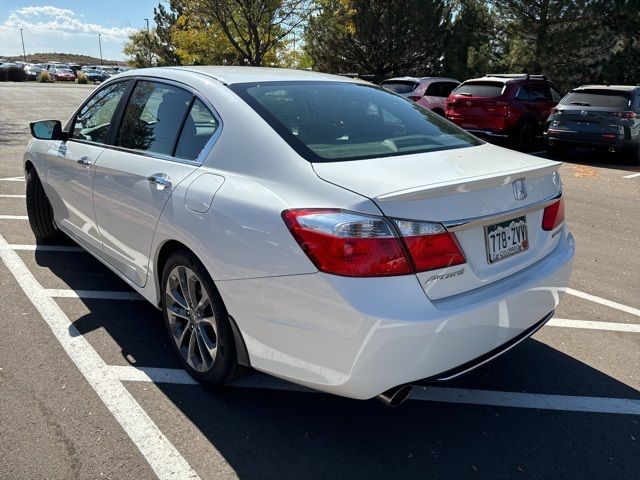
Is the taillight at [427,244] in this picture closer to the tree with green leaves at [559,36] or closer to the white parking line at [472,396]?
the white parking line at [472,396]

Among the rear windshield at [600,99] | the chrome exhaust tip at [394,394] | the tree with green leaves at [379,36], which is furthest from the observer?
the tree with green leaves at [379,36]

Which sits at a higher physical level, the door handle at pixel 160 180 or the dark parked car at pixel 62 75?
the dark parked car at pixel 62 75

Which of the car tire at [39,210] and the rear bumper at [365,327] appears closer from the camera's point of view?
the rear bumper at [365,327]

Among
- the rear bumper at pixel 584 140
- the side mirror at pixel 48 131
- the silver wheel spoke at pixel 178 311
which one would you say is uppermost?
the side mirror at pixel 48 131

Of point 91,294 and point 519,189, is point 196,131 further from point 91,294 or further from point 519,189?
point 91,294

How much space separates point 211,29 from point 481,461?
2472 cm

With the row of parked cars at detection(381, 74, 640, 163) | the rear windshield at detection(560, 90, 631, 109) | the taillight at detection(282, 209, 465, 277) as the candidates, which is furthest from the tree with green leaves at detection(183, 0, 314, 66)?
the taillight at detection(282, 209, 465, 277)

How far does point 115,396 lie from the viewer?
3.01 meters

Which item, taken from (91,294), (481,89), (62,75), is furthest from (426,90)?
(62,75)

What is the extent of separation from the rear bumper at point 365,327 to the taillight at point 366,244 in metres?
0.05

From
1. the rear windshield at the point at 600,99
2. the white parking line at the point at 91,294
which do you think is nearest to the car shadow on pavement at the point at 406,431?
the white parking line at the point at 91,294

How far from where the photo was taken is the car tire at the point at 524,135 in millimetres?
12867

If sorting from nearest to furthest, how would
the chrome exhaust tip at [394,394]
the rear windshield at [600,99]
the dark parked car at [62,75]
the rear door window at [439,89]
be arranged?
the chrome exhaust tip at [394,394] < the rear windshield at [600,99] < the rear door window at [439,89] < the dark parked car at [62,75]

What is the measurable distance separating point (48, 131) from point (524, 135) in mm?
10979
